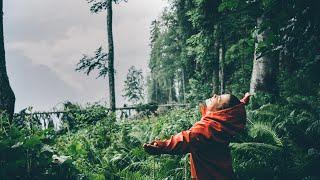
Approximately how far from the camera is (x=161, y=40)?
2741 inches

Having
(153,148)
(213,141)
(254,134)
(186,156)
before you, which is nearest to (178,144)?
(153,148)

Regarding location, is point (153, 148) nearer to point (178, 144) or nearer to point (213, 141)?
point (178, 144)

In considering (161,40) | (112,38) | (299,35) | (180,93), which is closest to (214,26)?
(112,38)

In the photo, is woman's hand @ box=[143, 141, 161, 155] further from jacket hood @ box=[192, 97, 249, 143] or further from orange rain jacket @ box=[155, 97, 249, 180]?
jacket hood @ box=[192, 97, 249, 143]

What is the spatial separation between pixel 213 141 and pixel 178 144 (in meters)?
0.45

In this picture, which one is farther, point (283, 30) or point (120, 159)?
point (120, 159)

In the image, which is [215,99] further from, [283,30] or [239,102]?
[283,30]

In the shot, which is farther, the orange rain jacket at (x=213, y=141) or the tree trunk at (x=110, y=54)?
the tree trunk at (x=110, y=54)

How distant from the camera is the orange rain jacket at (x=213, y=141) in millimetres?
4410

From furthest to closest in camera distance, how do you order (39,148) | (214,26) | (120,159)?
1. (214,26)
2. (120,159)
3. (39,148)

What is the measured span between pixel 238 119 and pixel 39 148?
2501 mm

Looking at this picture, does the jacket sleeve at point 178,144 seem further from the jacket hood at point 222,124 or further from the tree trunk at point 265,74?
the tree trunk at point 265,74

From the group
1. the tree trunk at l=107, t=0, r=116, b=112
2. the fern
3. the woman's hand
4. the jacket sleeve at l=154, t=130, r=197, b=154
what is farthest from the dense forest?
the tree trunk at l=107, t=0, r=116, b=112

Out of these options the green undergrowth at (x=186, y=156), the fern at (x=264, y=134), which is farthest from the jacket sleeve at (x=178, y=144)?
the fern at (x=264, y=134)
